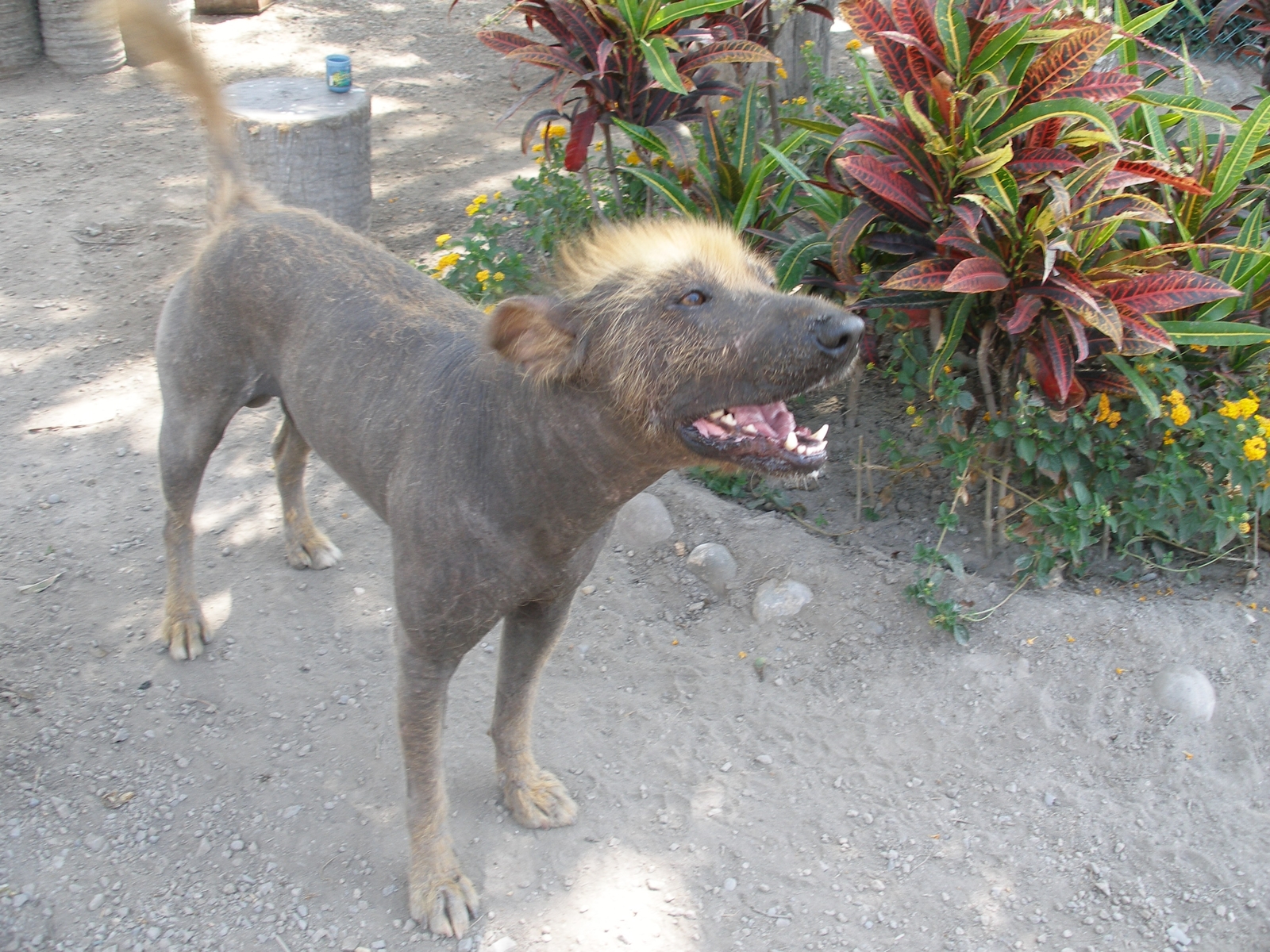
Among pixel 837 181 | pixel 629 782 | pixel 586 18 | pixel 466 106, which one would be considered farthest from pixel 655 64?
pixel 466 106

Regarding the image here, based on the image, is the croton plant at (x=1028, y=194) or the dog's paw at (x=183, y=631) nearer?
the croton plant at (x=1028, y=194)

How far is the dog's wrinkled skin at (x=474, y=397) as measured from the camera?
2.18 m

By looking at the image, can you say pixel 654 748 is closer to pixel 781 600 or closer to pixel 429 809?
pixel 781 600

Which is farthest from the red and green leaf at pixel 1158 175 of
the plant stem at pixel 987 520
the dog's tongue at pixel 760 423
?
the dog's tongue at pixel 760 423

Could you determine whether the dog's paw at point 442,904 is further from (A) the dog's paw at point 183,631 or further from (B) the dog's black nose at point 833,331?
(B) the dog's black nose at point 833,331

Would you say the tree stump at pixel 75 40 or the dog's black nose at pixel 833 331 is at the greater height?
the dog's black nose at pixel 833 331

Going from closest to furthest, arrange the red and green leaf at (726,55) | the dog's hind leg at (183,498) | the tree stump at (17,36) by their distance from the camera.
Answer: the dog's hind leg at (183,498)
the red and green leaf at (726,55)
the tree stump at (17,36)

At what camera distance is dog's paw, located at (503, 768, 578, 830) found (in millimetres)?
3293

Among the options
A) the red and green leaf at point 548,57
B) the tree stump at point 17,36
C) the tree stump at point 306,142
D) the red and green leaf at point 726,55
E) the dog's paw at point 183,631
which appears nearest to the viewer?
the dog's paw at point 183,631

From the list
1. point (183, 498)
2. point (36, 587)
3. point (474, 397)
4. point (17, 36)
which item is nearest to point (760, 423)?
point (474, 397)

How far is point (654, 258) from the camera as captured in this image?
228 cm

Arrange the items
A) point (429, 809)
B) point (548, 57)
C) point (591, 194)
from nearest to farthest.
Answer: point (429, 809) → point (548, 57) → point (591, 194)

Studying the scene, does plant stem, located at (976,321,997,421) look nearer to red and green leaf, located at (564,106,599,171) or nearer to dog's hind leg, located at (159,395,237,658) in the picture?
red and green leaf, located at (564,106,599,171)

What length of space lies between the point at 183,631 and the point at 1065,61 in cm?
385
